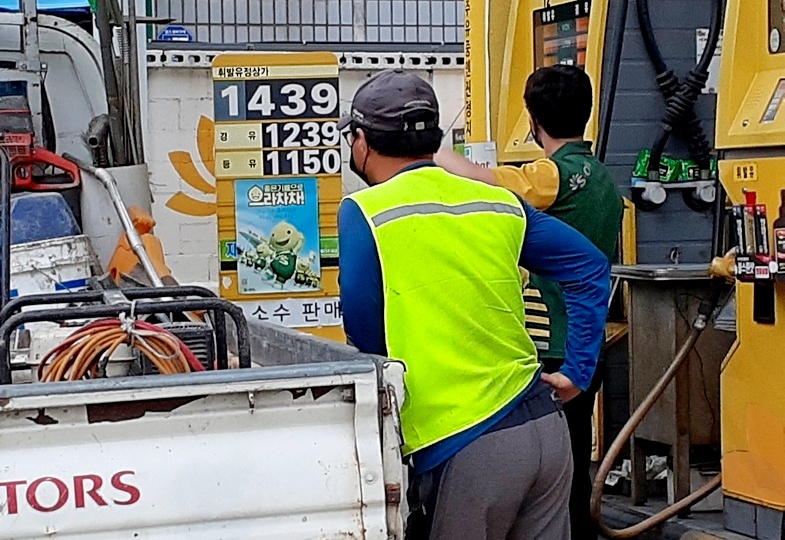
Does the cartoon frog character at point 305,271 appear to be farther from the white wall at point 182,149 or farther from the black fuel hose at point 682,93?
the black fuel hose at point 682,93

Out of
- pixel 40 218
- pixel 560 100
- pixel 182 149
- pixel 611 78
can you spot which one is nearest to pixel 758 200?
pixel 560 100

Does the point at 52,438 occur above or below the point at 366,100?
below

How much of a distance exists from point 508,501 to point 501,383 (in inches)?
10.2

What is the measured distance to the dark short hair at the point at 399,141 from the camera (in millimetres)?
3053

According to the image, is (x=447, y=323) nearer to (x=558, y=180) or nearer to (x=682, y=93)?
(x=558, y=180)

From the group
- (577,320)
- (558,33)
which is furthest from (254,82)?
(577,320)

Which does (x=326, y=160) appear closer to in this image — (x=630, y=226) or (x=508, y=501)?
(x=630, y=226)

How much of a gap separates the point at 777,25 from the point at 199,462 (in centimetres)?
230

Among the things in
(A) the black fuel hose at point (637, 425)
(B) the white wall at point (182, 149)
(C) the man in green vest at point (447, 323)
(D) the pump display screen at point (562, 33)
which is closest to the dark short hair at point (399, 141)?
(C) the man in green vest at point (447, 323)

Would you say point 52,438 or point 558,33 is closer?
point 52,438

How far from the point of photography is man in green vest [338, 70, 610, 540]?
9.64 ft

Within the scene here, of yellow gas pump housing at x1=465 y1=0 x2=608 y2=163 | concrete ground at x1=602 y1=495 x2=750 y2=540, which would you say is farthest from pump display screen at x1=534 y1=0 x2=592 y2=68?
concrete ground at x1=602 y1=495 x2=750 y2=540

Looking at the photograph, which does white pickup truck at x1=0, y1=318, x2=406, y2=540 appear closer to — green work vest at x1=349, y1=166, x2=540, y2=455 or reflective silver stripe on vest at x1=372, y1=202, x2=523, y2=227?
green work vest at x1=349, y1=166, x2=540, y2=455

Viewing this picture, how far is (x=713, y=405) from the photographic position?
500cm
